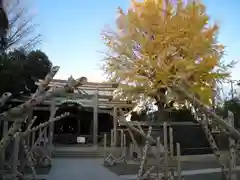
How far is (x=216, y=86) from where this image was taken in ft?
63.4

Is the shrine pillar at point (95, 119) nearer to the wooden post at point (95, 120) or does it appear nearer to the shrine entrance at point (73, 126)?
the wooden post at point (95, 120)

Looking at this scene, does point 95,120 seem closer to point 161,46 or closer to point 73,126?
point 73,126

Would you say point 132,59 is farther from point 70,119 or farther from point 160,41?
point 70,119

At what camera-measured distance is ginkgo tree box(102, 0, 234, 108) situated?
697 inches

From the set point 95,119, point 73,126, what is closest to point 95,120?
point 95,119

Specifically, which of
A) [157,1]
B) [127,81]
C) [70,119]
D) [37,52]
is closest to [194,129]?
[127,81]

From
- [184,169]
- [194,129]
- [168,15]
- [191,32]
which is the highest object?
[168,15]

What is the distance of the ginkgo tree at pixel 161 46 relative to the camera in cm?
1770

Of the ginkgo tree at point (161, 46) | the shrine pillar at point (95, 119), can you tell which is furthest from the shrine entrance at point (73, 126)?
the ginkgo tree at point (161, 46)

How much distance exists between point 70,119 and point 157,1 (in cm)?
1614

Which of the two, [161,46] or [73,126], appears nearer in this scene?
[161,46]

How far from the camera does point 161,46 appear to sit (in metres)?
18.1

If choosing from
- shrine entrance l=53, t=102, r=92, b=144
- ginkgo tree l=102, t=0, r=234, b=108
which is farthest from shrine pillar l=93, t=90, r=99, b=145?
ginkgo tree l=102, t=0, r=234, b=108

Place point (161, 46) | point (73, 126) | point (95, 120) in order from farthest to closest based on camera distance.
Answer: point (73, 126) → point (95, 120) → point (161, 46)
